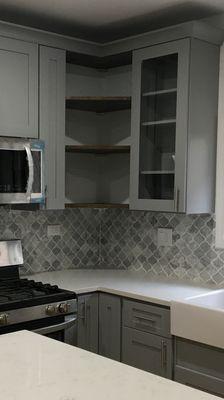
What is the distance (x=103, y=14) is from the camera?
320 centimetres

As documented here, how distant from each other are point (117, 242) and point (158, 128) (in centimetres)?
104

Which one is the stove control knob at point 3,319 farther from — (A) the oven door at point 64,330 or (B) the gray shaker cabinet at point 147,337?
(B) the gray shaker cabinet at point 147,337

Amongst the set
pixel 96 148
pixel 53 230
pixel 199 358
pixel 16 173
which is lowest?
pixel 199 358

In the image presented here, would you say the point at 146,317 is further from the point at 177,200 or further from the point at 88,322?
the point at 177,200

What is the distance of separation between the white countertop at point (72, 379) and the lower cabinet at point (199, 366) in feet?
3.27

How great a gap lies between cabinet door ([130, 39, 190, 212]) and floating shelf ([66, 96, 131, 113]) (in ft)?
0.63

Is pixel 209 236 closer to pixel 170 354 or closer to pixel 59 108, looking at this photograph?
pixel 170 354

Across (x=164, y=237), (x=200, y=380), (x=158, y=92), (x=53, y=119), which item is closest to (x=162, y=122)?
(x=158, y=92)

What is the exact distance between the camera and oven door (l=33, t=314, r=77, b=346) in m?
2.89

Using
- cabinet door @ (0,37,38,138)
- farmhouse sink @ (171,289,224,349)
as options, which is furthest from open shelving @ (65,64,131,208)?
farmhouse sink @ (171,289,224,349)

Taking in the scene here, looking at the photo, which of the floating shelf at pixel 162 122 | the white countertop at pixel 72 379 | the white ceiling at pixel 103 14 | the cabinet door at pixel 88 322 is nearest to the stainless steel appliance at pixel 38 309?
the cabinet door at pixel 88 322

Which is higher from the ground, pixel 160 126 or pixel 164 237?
pixel 160 126

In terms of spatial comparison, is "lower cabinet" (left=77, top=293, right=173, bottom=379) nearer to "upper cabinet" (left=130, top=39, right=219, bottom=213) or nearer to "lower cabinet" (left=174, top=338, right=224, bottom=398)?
"lower cabinet" (left=174, top=338, right=224, bottom=398)

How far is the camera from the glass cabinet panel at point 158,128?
318cm
